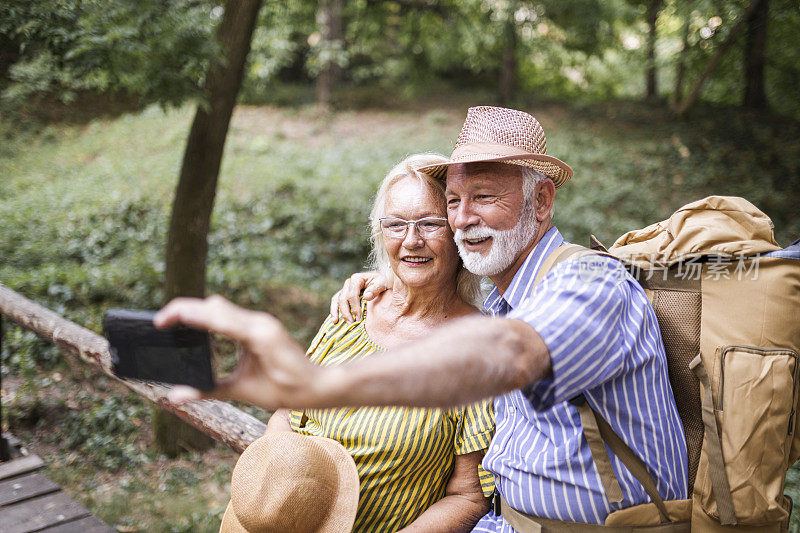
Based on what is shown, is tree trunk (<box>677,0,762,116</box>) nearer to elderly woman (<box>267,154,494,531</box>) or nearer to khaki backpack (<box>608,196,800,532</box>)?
elderly woman (<box>267,154,494,531</box>)

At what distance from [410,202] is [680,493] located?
4.53 ft

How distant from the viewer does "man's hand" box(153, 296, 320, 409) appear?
37.7 inches

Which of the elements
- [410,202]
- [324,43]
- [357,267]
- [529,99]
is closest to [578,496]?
[410,202]

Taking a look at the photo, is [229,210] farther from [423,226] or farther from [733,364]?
[733,364]

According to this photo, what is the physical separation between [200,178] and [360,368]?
5199 millimetres

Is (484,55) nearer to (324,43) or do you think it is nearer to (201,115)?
(324,43)

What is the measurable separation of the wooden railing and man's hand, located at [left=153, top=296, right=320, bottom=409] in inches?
41.4

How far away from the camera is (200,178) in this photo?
5770mm

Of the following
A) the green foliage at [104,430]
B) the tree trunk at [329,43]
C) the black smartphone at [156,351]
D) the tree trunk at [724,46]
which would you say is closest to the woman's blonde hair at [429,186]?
the black smartphone at [156,351]

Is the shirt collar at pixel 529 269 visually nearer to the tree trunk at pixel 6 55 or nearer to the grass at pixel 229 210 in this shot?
the grass at pixel 229 210

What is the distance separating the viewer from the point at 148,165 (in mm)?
12930

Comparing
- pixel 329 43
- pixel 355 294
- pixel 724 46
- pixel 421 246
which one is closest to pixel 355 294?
pixel 355 294

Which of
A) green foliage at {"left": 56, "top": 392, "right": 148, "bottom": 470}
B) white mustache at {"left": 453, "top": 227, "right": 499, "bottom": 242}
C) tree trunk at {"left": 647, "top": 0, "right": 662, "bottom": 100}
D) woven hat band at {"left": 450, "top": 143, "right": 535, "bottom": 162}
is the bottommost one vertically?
green foliage at {"left": 56, "top": 392, "right": 148, "bottom": 470}

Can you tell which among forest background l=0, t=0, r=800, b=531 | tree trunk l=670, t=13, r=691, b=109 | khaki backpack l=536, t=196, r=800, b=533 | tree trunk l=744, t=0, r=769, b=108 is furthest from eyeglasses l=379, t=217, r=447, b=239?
tree trunk l=670, t=13, r=691, b=109
